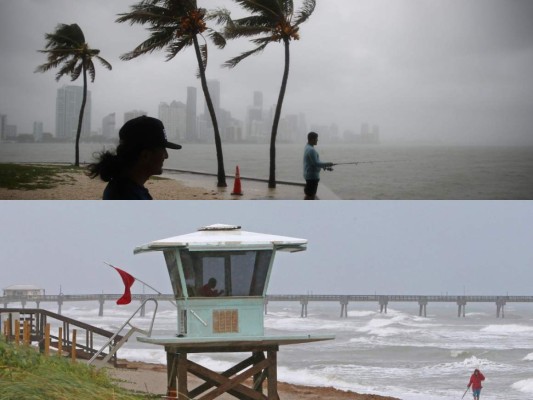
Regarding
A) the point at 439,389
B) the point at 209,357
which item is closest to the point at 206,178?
the point at 439,389

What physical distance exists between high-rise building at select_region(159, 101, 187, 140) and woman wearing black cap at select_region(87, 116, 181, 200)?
6.17ft

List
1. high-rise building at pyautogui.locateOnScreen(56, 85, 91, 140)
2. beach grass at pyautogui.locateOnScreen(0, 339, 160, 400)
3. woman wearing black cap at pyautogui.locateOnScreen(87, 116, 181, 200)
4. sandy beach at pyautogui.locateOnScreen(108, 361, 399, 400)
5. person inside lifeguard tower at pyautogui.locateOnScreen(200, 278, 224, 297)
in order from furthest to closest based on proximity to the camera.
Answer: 1. sandy beach at pyautogui.locateOnScreen(108, 361, 399, 400)
2. high-rise building at pyautogui.locateOnScreen(56, 85, 91, 140)
3. person inside lifeguard tower at pyautogui.locateOnScreen(200, 278, 224, 297)
4. woman wearing black cap at pyautogui.locateOnScreen(87, 116, 181, 200)
5. beach grass at pyautogui.locateOnScreen(0, 339, 160, 400)

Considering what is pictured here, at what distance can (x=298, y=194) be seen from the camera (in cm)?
888

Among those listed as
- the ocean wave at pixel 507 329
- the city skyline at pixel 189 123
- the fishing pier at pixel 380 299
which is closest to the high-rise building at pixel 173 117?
the city skyline at pixel 189 123

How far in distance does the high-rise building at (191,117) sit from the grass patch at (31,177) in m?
0.82

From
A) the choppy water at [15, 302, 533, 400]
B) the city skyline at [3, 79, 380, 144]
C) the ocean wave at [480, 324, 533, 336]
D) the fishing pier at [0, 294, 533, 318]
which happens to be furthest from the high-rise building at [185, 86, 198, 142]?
the fishing pier at [0, 294, 533, 318]

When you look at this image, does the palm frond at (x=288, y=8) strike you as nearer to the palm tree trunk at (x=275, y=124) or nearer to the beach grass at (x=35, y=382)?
the palm tree trunk at (x=275, y=124)

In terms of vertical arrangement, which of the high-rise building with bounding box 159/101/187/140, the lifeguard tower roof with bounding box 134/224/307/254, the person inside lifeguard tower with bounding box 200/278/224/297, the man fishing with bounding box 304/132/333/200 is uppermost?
the high-rise building with bounding box 159/101/187/140

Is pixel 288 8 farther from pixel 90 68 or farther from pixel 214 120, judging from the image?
pixel 90 68

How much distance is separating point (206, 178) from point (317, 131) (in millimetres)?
904

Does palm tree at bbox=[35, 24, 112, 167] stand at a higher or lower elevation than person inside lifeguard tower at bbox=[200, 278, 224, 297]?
higher

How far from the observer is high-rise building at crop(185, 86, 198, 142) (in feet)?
30.0

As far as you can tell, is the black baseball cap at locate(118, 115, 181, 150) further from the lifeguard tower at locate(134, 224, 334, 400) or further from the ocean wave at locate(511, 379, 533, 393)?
the ocean wave at locate(511, 379, 533, 393)

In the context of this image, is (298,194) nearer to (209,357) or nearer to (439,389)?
(439,389)
